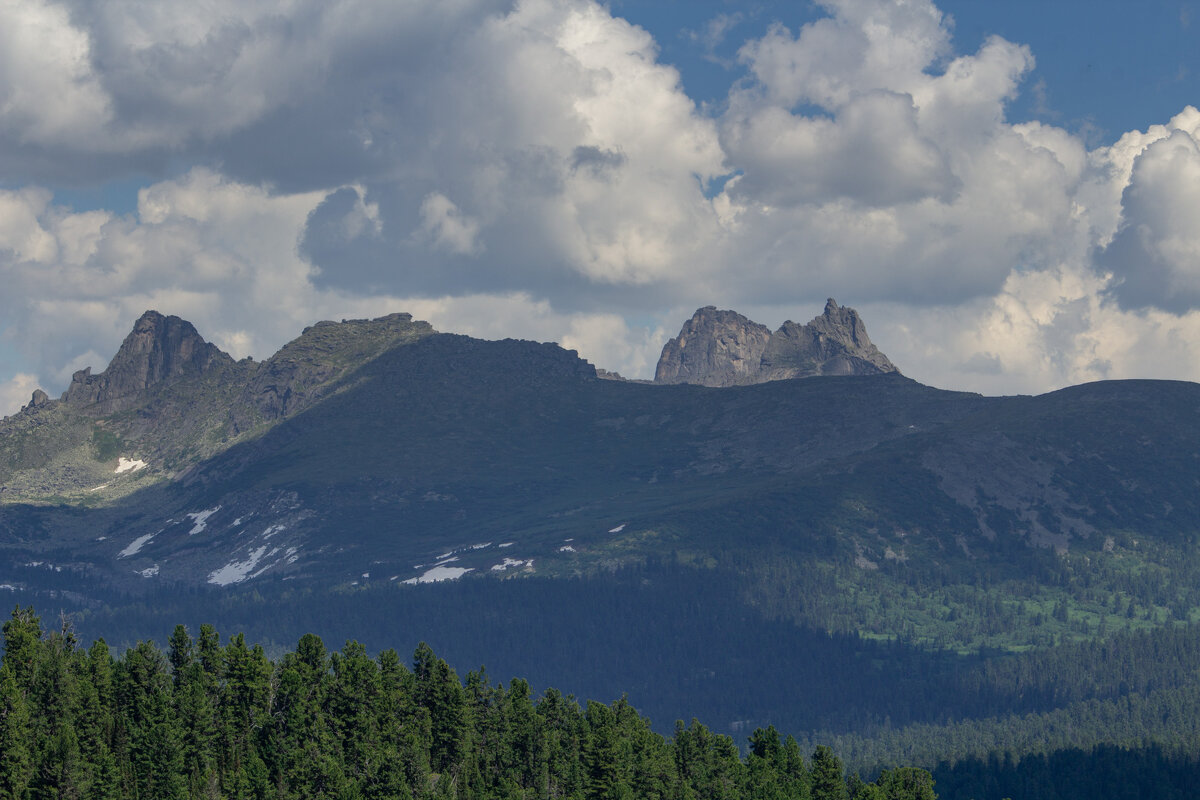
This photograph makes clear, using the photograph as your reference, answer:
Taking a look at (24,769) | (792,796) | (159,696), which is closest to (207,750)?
(159,696)

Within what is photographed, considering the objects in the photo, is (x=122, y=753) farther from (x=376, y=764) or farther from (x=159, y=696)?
(x=376, y=764)

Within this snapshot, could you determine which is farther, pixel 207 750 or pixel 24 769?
pixel 207 750

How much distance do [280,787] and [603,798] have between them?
38186 millimetres

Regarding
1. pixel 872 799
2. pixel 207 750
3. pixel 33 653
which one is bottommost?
pixel 872 799

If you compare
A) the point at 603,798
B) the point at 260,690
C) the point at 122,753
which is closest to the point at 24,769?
the point at 122,753

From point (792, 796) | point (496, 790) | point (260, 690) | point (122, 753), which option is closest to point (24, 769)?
point (122, 753)

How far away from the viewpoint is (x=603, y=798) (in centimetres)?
19850

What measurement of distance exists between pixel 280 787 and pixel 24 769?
2934cm

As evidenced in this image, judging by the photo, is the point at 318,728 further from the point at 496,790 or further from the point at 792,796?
the point at 792,796

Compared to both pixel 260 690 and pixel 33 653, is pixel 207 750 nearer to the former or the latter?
pixel 260 690

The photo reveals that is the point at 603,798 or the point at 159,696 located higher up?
the point at 159,696

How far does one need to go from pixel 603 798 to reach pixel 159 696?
2121 inches

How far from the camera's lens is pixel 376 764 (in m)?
190

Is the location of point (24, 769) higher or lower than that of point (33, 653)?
lower
